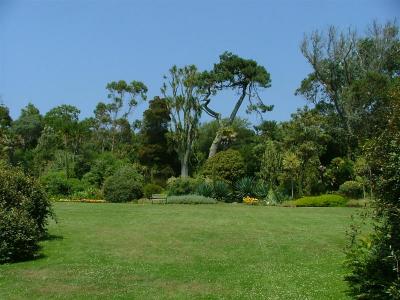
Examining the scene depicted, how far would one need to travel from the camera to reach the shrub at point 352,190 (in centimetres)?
3092

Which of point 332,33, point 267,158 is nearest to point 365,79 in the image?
point 332,33

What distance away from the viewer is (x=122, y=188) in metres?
31.6

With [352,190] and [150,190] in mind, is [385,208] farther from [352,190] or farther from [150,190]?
[150,190]

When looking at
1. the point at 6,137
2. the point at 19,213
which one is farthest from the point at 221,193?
the point at 6,137

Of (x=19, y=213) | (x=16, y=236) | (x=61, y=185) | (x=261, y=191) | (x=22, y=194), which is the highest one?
(x=61, y=185)

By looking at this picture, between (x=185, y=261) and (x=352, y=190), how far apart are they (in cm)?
2176

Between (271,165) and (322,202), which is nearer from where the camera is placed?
(322,202)

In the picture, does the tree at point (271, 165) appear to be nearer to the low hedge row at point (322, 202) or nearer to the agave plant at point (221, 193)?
the agave plant at point (221, 193)

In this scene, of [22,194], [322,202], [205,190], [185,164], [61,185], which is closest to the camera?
[22,194]

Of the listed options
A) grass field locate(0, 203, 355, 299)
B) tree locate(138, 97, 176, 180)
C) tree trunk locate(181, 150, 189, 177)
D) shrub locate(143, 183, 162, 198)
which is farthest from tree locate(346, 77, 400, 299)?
tree locate(138, 97, 176, 180)

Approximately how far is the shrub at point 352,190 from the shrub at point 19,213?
20.9 m

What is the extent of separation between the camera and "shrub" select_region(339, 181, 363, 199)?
30.9 metres

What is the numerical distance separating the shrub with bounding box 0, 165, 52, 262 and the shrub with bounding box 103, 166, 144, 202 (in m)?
16.4

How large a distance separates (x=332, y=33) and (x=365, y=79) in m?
5.19
